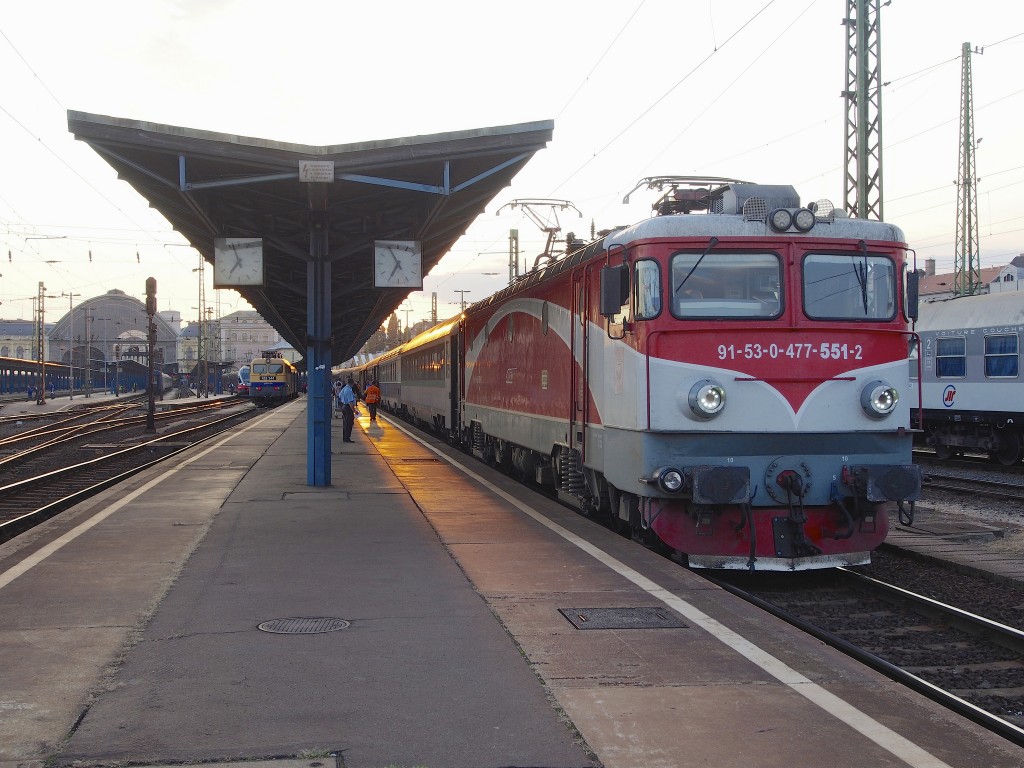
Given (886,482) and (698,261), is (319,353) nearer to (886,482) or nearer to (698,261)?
(698,261)

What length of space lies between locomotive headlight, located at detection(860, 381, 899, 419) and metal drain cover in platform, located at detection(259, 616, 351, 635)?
4766 mm

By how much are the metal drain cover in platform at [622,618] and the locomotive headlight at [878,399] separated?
288 cm

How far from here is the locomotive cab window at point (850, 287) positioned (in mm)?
8297

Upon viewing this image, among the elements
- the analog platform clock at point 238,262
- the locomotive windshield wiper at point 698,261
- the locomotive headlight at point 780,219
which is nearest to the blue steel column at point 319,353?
the analog platform clock at point 238,262

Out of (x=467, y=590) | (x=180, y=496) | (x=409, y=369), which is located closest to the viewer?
(x=467, y=590)

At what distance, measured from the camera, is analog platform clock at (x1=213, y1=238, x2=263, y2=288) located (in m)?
13.8

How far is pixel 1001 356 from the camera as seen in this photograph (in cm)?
1845

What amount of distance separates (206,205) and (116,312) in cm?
11735

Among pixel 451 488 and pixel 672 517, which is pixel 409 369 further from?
pixel 672 517

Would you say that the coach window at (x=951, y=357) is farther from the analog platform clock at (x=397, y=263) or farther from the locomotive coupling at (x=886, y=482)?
the locomotive coupling at (x=886, y=482)

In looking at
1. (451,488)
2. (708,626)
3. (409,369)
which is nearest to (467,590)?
(708,626)

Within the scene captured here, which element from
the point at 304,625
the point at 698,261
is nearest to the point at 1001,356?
the point at 698,261

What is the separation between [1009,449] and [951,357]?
85.2 inches

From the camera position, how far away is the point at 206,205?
13.5m
